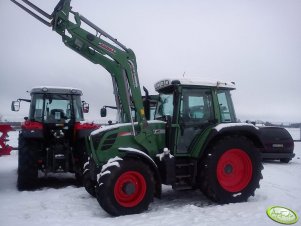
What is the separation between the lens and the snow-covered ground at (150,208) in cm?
509

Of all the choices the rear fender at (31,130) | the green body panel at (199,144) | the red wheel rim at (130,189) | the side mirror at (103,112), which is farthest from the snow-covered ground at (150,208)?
the side mirror at (103,112)

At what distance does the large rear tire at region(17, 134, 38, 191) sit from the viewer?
299 inches

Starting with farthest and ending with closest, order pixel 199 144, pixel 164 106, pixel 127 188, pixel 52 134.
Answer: pixel 52 134 → pixel 164 106 → pixel 199 144 → pixel 127 188

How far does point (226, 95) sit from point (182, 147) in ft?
4.98

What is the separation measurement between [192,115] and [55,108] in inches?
172

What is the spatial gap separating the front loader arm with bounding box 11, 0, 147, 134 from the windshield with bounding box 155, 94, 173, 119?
1.83ft

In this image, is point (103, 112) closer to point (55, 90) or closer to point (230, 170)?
point (55, 90)

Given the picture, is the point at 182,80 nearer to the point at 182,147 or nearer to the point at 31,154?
the point at 182,147

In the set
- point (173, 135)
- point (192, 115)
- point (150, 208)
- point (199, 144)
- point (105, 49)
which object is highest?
point (105, 49)

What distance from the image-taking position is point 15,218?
5363 millimetres

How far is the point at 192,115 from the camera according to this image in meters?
6.47

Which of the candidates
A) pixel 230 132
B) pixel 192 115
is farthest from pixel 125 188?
pixel 230 132

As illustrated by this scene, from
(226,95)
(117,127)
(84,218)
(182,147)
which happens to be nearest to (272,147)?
(226,95)

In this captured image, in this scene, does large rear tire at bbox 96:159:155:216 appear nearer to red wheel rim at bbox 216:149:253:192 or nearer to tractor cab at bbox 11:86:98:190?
red wheel rim at bbox 216:149:253:192
